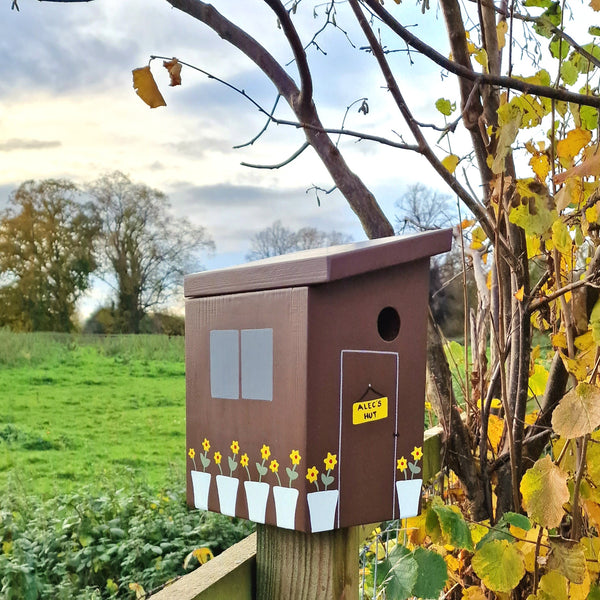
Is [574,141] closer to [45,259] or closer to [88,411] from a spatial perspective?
[88,411]

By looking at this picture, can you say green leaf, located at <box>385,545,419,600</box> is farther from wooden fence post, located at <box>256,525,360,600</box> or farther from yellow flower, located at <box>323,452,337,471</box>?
yellow flower, located at <box>323,452,337,471</box>

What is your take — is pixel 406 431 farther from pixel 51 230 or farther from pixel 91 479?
pixel 51 230

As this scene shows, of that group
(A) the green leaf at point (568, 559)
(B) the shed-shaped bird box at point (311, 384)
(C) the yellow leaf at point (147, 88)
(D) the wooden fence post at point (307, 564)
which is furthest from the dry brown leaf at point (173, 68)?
(A) the green leaf at point (568, 559)

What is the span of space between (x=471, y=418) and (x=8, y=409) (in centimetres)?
836

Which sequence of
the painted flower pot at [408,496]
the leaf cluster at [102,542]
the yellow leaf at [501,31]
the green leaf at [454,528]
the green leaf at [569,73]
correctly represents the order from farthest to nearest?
the leaf cluster at [102,542]
the yellow leaf at [501,31]
the green leaf at [569,73]
the green leaf at [454,528]
the painted flower pot at [408,496]

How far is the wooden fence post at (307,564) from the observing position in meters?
0.86

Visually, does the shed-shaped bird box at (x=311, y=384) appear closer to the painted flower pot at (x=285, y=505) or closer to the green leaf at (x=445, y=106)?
the painted flower pot at (x=285, y=505)

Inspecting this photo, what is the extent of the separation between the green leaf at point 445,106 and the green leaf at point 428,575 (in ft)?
2.89

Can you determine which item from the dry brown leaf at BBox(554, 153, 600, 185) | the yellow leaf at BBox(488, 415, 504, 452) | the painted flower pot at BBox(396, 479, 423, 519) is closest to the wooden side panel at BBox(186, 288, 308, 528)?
the painted flower pot at BBox(396, 479, 423, 519)

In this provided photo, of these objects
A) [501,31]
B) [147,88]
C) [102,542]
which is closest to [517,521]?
[147,88]

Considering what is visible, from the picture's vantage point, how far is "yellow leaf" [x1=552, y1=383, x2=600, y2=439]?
2.89 ft

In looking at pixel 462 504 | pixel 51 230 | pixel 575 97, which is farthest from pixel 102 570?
pixel 51 230

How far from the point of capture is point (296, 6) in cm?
176

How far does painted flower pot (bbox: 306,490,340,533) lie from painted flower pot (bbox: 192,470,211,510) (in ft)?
0.61
